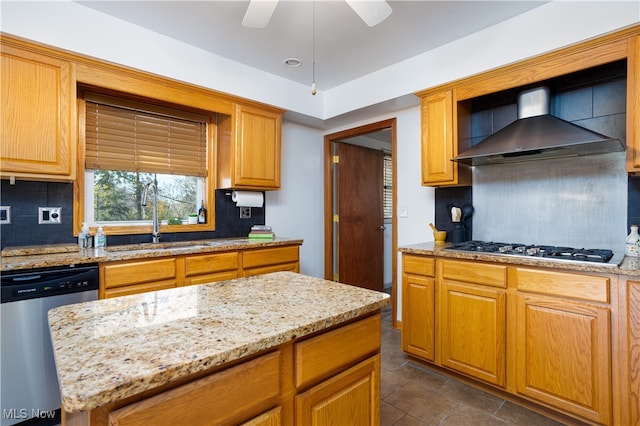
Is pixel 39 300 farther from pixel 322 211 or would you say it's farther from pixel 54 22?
pixel 322 211

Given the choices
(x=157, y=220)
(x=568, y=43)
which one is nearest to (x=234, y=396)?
(x=157, y=220)

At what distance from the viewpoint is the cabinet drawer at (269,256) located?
279 centimetres

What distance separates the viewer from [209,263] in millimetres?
2549

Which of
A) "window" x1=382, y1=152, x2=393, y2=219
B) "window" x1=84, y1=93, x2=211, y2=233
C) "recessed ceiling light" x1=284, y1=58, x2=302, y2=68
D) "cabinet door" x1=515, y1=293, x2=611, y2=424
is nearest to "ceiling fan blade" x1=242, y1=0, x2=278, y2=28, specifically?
"recessed ceiling light" x1=284, y1=58, x2=302, y2=68

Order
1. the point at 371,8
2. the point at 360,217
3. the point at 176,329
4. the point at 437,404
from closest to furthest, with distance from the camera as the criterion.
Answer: the point at 176,329, the point at 371,8, the point at 437,404, the point at 360,217

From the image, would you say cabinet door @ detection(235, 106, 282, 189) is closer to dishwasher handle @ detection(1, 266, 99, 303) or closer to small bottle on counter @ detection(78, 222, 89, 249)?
small bottle on counter @ detection(78, 222, 89, 249)

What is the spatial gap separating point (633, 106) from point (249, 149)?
2773 mm

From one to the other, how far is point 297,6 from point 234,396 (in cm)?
228

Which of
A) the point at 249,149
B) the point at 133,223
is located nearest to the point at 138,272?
the point at 133,223

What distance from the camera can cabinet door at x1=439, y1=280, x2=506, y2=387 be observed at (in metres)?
2.05

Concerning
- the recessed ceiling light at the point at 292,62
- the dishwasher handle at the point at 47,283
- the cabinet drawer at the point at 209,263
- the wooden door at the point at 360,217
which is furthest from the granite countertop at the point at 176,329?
the wooden door at the point at 360,217

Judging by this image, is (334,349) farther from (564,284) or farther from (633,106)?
(633,106)

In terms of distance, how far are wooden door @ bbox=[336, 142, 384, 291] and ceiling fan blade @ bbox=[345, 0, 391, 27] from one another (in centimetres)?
248

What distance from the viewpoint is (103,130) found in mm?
2590
